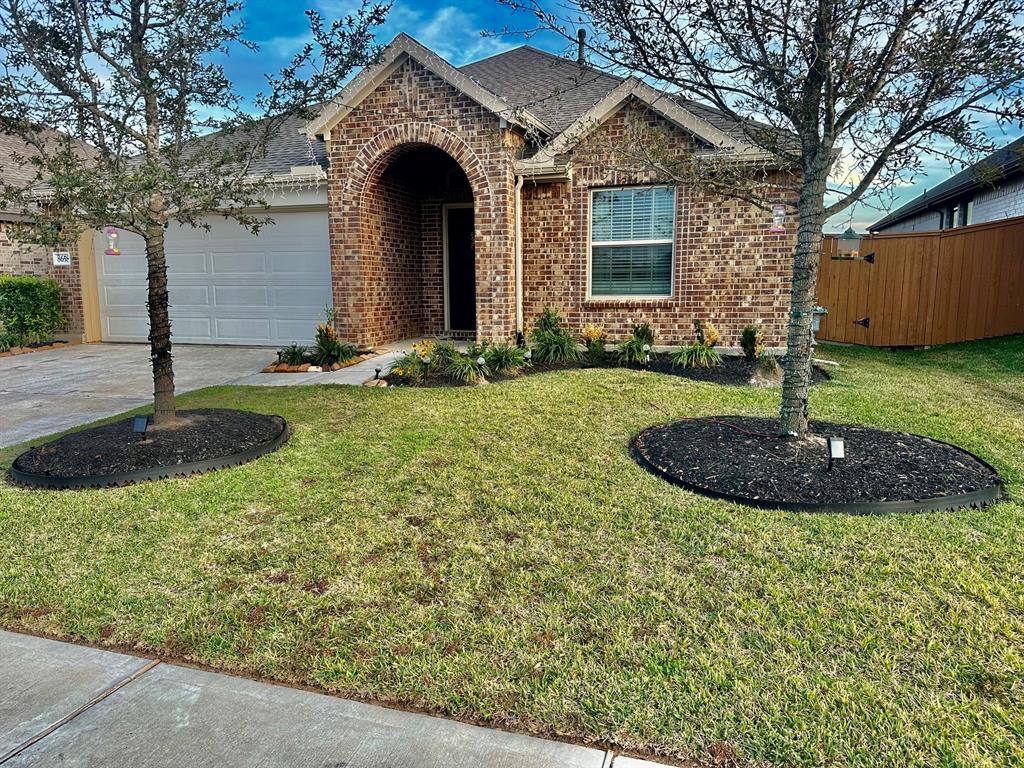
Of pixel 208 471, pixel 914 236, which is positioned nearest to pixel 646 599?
pixel 208 471

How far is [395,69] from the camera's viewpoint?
9.99m

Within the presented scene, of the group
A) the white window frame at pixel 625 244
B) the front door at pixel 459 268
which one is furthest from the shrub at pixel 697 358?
the front door at pixel 459 268

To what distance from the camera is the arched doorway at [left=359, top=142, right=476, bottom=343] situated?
35.8 feet

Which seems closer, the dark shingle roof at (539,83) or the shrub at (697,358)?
the shrub at (697,358)

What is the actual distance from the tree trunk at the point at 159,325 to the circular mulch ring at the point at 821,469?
4186 millimetres

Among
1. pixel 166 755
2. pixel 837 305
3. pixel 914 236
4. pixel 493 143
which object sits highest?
pixel 493 143

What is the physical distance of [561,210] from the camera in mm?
10578

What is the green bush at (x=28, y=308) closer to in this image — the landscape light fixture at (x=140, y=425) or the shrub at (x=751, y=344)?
the landscape light fixture at (x=140, y=425)

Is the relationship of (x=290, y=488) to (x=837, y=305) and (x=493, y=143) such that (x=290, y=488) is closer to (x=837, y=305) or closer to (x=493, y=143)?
(x=493, y=143)

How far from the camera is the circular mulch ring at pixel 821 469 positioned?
13.8ft

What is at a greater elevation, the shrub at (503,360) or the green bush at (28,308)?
the green bush at (28,308)

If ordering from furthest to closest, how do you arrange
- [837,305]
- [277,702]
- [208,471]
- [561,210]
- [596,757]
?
[837,305] → [561,210] → [208,471] → [277,702] → [596,757]

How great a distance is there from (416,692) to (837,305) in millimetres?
12882

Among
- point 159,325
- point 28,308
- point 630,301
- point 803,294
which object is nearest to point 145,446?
point 159,325
